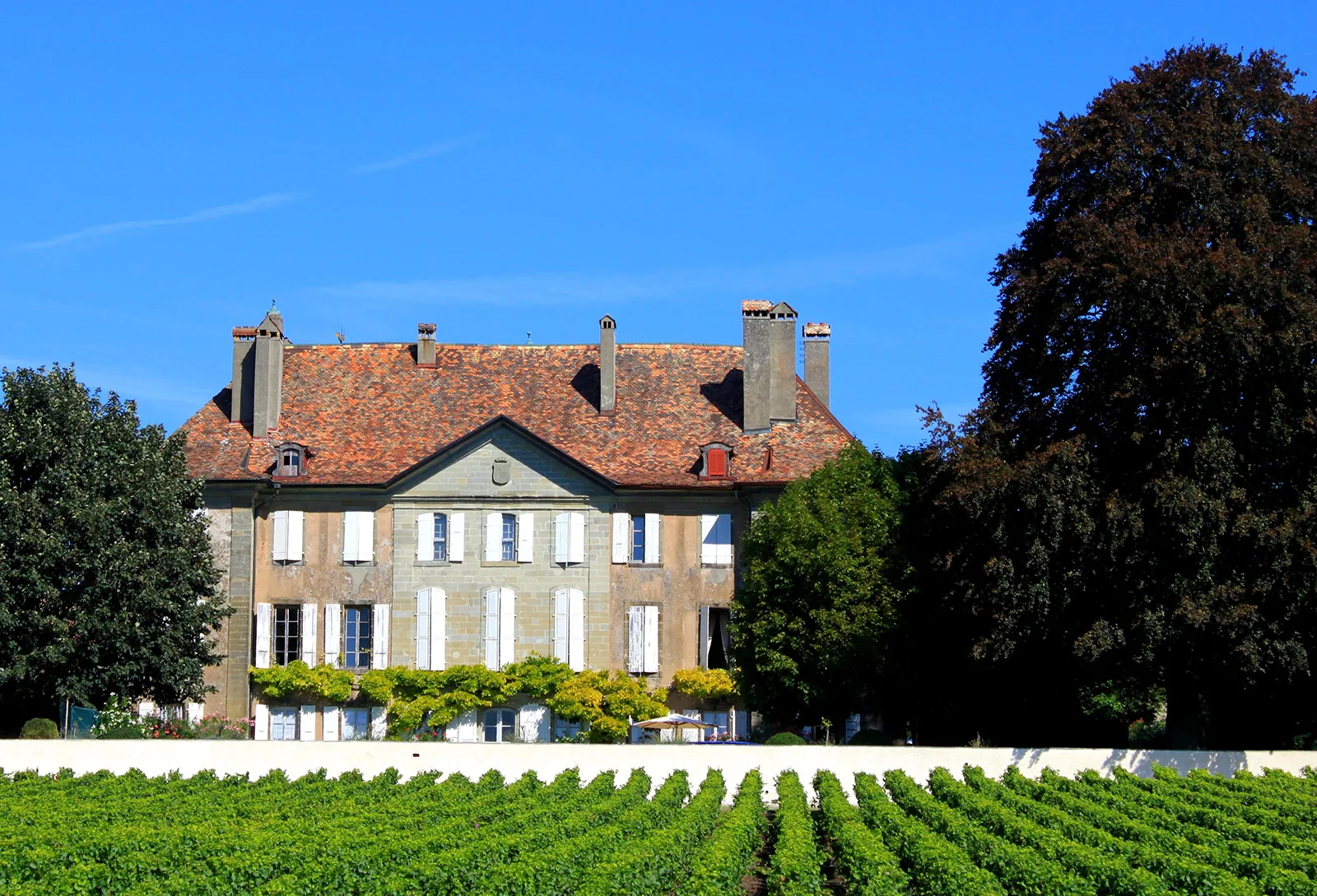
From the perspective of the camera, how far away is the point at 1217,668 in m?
31.1

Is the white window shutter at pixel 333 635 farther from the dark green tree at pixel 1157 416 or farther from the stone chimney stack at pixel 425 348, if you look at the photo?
the dark green tree at pixel 1157 416

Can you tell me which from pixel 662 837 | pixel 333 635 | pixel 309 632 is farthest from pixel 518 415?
pixel 662 837

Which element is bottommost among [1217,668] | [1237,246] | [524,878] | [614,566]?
[524,878]

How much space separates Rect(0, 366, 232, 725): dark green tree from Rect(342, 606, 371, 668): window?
4.88m

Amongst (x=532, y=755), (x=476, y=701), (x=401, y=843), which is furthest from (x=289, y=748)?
(x=401, y=843)

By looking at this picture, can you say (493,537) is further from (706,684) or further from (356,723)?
(706,684)

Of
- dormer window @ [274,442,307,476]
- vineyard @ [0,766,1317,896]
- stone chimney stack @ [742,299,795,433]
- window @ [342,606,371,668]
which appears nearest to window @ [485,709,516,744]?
window @ [342,606,371,668]

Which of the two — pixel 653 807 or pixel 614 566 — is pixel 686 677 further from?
pixel 653 807

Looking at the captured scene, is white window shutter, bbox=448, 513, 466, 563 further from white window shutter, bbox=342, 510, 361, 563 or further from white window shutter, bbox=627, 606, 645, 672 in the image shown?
white window shutter, bbox=627, 606, 645, 672

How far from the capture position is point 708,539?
44375mm

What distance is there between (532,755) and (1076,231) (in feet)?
48.2

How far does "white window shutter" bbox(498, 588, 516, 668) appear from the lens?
43.6 meters

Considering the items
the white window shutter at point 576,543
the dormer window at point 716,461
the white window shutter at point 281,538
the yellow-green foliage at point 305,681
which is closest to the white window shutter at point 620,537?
the white window shutter at point 576,543

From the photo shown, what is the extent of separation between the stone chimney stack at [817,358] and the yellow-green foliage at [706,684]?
9221 millimetres
